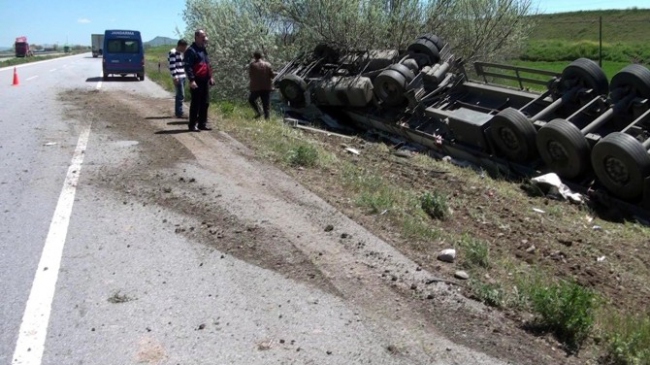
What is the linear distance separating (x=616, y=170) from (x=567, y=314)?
226 inches

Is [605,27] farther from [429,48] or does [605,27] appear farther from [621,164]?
[621,164]

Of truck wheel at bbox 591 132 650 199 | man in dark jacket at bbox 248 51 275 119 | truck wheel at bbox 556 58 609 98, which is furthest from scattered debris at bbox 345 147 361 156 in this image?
truck wheel at bbox 591 132 650 199

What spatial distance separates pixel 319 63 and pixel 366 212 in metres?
10.7

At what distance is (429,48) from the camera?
14109mm

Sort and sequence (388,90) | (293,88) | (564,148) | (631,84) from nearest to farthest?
1. (564,148)
2. (631,84)
3. (388,90)
4. (293,88)

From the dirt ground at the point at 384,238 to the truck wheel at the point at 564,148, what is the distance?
89 cm

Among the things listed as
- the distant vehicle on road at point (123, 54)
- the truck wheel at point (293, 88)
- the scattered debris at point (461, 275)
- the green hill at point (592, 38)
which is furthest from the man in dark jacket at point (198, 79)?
the green hill at point (592, 38)

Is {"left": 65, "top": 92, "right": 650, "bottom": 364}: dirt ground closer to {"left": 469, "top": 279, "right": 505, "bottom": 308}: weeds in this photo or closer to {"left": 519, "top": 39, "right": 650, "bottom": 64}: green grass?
{"left": 469, "top": 279, "right": 505, "bottom": 308}: weeds

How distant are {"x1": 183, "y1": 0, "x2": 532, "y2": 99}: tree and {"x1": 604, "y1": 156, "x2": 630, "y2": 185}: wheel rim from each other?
8850 mm

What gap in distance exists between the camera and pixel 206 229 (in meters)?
5.54

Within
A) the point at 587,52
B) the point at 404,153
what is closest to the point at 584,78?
the point at 404,153

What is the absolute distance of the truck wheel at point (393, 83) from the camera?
1329 cm

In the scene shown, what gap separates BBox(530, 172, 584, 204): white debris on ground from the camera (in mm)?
9305

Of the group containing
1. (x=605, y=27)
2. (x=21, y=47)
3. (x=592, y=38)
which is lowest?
(x=21, y=47)
